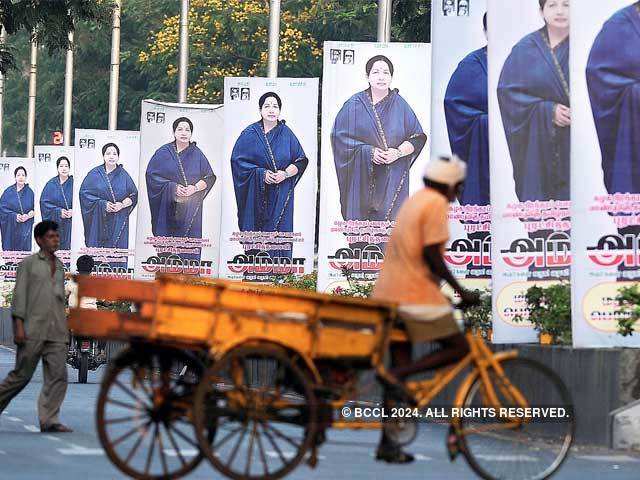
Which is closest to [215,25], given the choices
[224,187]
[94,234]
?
[94,234]

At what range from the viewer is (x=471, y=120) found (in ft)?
82.6

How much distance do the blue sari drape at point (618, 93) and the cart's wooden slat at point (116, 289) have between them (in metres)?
8.69

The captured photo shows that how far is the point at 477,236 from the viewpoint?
2462 cm

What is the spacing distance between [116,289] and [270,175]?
64.5 feet

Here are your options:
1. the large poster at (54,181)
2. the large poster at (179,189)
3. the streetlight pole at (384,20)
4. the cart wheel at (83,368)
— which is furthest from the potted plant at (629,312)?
the large poster at (54,181)

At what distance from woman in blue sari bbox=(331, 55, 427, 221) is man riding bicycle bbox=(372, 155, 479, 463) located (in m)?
15.7

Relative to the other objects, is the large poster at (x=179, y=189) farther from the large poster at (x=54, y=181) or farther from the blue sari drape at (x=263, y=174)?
the large poster at (x=54, y=181)

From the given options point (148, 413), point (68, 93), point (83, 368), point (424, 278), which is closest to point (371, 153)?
point (83, 368)

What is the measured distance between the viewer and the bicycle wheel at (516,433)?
39.2 feet

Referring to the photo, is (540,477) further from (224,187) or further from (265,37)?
(265,37)

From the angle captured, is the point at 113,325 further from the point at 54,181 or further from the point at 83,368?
the point at 54,181

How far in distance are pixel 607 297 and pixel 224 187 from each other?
13.1 metres

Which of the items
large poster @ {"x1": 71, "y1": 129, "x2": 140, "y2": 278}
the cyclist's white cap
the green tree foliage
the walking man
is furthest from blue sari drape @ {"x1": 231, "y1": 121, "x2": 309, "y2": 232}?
the cyclist's white cap

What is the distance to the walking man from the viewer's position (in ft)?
59.4
